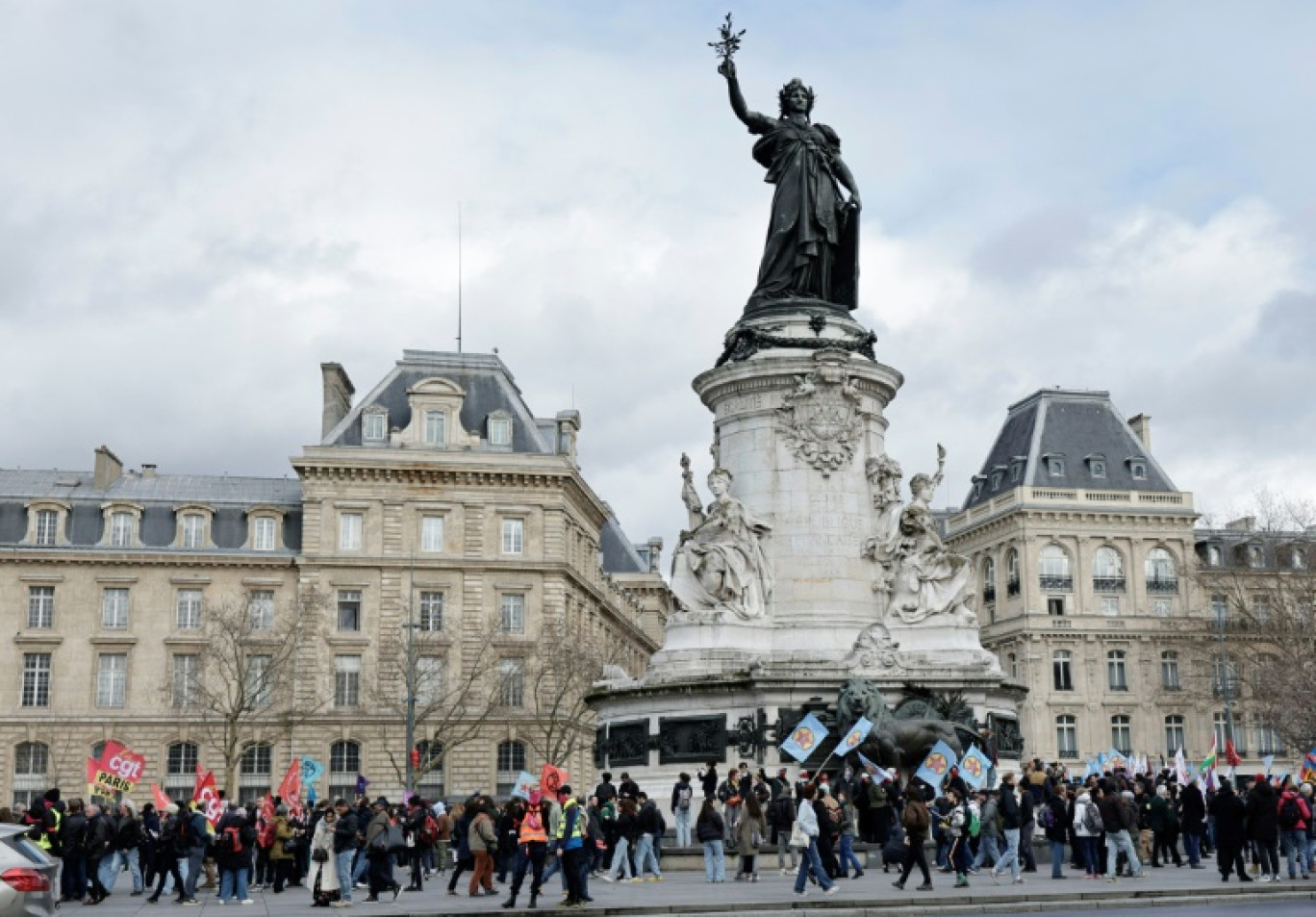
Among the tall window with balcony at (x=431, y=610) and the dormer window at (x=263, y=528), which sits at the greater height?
the dormer window at (x=263, y=528)

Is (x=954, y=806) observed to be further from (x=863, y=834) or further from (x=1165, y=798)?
(x=1165, y=798)

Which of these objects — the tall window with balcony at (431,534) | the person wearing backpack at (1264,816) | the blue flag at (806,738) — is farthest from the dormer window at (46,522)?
the person wearing backpack at (1264,816)

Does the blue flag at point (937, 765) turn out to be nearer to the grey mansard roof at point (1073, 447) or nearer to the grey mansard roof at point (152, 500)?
the grey mansard roof at point (152, 500)

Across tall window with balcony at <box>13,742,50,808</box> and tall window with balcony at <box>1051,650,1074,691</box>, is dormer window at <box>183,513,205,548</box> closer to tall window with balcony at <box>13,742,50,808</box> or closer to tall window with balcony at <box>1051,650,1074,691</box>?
tall window with balcony at <box>13,742,50,808</box>

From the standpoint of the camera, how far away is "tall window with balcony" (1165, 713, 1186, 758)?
8081 cm

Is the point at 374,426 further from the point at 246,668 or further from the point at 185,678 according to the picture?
the point at 185,678

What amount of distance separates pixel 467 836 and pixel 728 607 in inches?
253

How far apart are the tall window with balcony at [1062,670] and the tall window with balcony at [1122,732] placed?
285cm

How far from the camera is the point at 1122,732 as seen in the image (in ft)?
266

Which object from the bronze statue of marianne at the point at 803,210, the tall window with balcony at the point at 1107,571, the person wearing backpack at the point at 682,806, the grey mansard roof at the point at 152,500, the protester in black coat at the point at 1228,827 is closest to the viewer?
the protester in black coat at the point at 1228,827

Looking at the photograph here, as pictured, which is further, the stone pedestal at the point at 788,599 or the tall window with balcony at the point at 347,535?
the tall window with balcony at the point at 347,535

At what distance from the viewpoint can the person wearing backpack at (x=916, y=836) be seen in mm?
21044

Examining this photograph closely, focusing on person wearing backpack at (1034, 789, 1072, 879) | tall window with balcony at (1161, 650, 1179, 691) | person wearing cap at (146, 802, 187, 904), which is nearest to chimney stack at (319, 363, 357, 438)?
tall window with balcony at (1161, 650, 1179, 691)

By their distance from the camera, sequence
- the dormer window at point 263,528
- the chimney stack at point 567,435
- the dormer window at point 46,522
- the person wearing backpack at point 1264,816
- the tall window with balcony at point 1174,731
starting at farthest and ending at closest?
the tall window with balcony at point 1174,731 < the chimney stack at point 567,435 < the dormer window at point 263,528 < the dormer window at point 46,522 < the person wearing backpack at point 1264,816
